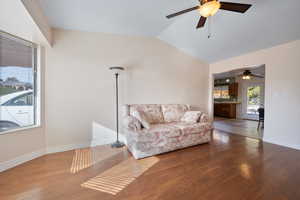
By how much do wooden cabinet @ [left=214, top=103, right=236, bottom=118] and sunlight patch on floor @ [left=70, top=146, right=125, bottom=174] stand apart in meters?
6.72

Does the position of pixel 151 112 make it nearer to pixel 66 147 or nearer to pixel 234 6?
pixel 66 147

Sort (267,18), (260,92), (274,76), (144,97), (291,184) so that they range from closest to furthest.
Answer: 1. (291,184)
2. (267,18)
3. (274,76)
4. (144,97)
5. (260,92)

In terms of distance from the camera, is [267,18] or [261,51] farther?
[261,51]

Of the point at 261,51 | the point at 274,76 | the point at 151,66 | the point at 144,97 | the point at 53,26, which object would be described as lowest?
the point at 144,97

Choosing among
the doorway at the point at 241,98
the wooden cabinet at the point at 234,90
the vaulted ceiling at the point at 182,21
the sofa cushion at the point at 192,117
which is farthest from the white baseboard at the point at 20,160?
the wooden cabinet at the point at 234,90

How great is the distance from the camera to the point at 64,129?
291 centimetres

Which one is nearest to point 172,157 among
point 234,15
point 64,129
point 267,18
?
point 64,129

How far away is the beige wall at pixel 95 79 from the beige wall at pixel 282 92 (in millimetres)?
2401

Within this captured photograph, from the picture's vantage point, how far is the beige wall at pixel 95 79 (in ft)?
9.30

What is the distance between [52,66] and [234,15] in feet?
12.7

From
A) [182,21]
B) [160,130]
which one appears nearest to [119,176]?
[160,130]

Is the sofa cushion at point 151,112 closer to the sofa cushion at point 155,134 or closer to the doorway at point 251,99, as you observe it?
the sofa cushion at point 155,134

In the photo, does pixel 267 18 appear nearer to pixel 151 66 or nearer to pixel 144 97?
pixel 151 66

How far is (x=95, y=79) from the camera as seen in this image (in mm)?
3145
